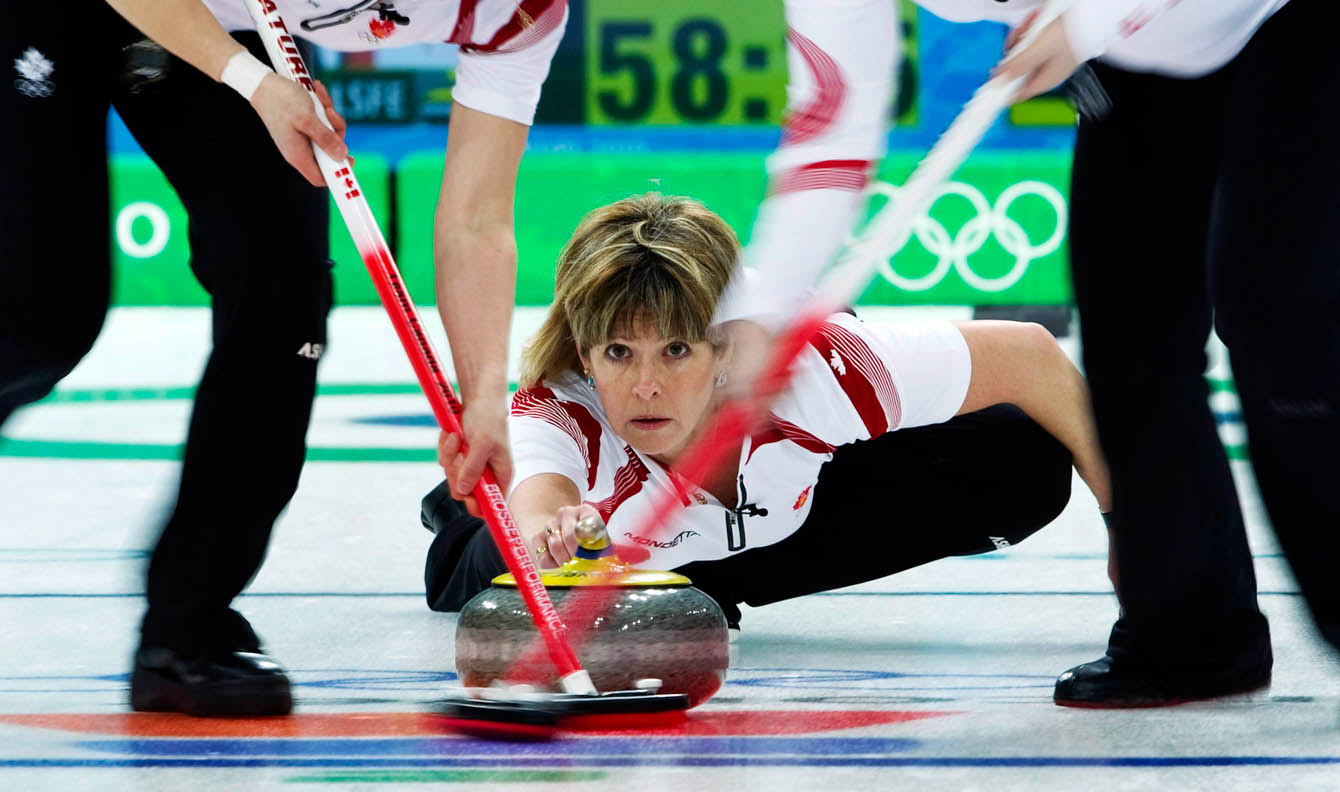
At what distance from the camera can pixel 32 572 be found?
317cm

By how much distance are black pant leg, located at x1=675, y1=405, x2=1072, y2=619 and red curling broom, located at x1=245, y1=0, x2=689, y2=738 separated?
723mm

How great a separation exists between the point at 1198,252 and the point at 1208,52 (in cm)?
23

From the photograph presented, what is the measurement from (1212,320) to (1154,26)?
0.38 metres

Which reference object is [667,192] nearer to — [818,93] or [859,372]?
[859,372]

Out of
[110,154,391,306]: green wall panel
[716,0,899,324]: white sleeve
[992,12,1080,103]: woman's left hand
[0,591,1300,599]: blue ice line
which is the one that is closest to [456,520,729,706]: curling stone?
[716,0,899,324]: white sleeve

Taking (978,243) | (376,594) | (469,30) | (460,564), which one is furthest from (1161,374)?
(978,243)

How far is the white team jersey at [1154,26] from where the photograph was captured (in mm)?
1866

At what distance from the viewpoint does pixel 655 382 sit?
2.50 meters

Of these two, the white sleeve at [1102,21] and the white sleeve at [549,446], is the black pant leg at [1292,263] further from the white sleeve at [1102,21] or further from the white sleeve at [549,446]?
the white sleeve at [549,446]

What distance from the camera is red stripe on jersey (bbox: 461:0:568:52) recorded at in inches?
87.6

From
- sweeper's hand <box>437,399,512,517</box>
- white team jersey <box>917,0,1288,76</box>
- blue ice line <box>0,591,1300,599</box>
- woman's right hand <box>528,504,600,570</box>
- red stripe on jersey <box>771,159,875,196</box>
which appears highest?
Result: white team jersey <box>917,0,1288,76</box>

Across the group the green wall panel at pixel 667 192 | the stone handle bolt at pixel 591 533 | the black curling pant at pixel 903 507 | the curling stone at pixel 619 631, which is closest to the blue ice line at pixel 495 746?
the curling stone at pixel 619 631

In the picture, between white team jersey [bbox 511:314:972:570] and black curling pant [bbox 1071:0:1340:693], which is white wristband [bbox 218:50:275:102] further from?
black curling pant [bbox 1071:0:1340:693]

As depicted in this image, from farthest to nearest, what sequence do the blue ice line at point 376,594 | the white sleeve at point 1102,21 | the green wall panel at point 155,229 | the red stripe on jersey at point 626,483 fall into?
the green wall panel at point 155,229 < the blue ice line at point 376,594 < the red stripe on jersey at point 626,483 < the white sleeve at point 1102,21
